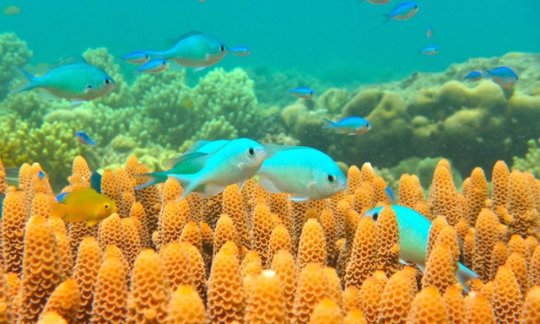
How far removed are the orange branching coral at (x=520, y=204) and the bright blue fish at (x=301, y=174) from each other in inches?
57.3

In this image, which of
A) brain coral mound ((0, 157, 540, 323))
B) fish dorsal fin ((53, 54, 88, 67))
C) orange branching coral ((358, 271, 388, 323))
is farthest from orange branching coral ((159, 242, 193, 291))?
fish dorsal fin ((53, 54, 88, 67))

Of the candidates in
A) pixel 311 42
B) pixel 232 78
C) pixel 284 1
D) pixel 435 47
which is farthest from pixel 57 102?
pixel 284 1

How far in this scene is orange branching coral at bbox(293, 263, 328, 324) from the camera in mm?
1611

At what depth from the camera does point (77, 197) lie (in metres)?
2.47

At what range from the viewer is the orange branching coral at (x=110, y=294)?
5.49ft

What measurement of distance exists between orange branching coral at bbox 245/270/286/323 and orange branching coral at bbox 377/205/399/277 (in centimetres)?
102

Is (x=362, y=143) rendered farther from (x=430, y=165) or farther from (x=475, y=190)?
(x=475, y=190)

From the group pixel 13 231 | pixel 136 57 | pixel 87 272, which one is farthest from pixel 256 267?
pixel 136 57

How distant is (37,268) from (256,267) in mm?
990

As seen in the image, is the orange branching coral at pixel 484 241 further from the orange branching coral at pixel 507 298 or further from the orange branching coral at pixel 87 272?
the orange branching coral at pixel 87 272

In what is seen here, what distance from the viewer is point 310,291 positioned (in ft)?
5.32

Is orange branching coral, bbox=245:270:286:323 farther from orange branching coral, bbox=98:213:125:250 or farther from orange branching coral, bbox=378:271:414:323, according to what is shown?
orange branching coral, bbox=98:213:125:250

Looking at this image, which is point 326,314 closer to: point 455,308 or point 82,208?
point 455,308

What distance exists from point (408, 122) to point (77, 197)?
9.87 m
